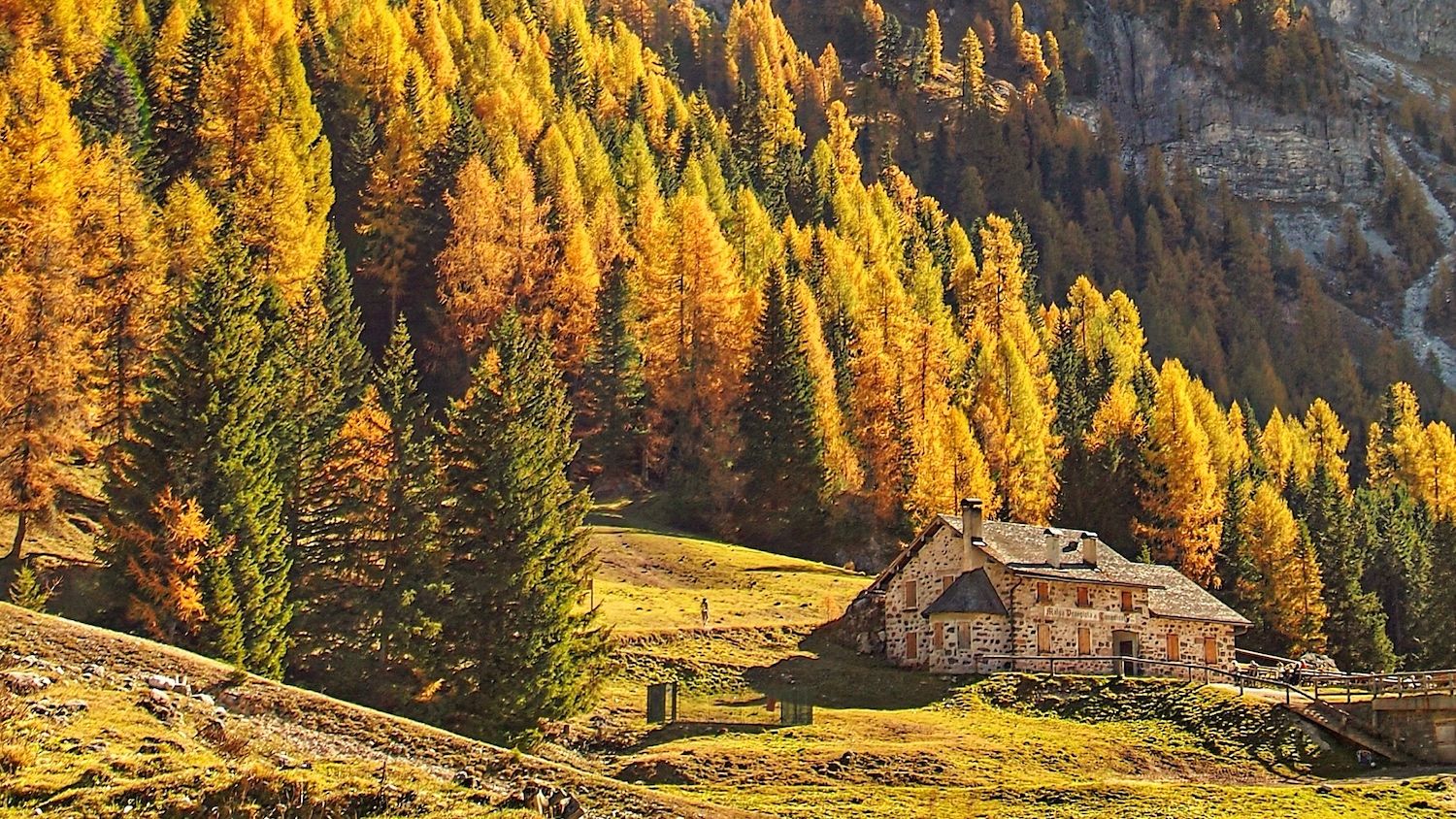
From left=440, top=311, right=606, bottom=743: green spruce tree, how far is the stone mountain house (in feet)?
49.1

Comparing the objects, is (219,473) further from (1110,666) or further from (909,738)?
(1110,666)

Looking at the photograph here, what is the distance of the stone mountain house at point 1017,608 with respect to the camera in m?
52.8

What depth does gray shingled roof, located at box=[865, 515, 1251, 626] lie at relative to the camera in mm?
54000

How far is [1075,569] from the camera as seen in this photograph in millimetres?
54969

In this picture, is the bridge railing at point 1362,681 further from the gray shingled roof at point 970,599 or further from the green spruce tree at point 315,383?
the green spruce tree at point 315,383

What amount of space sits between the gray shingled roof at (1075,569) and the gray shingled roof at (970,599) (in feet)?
1.23

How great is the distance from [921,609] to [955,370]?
35160 mm

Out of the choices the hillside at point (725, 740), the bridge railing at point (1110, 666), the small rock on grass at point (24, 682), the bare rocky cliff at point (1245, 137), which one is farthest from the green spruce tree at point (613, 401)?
the bare rocky cliff at point (1245, 137)

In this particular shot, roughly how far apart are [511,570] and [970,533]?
21.3 m

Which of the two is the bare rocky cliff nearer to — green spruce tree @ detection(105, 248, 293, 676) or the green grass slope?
the green grass slope

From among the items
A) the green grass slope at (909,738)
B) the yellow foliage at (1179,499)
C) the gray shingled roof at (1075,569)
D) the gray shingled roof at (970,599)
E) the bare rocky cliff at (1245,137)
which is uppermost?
the bare rocky cliff at (1245,137)

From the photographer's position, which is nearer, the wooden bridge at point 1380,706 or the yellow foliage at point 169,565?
the yellow foliage at point 169,565

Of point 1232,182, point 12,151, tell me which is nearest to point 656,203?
point 12,151

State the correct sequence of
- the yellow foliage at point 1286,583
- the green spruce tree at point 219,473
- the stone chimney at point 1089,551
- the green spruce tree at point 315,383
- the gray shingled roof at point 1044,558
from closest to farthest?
the green spruce tree at point 219,473 < the green spruce tree at point 315,383 < the gray shingled roof at point 1044,558 < the stone chimney at point 1089,551 < the yellow foliage at point 1286,583
